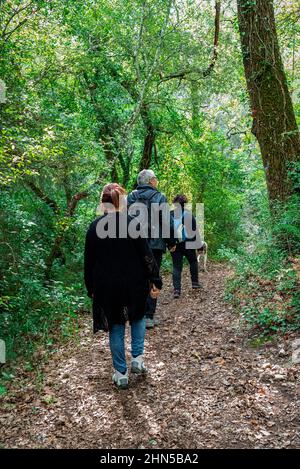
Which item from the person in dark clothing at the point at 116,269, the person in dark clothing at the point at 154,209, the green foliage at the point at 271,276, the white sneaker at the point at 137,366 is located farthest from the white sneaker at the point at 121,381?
the green foliage at the point at 271,276

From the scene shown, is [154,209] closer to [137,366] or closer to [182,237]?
[137,366]

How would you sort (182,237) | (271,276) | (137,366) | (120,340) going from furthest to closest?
1. (182,237)
2. (271,276)
3. (137,366)
4. (120,340)

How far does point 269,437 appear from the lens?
346 cm

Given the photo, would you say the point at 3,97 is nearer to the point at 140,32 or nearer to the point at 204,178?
the point at 140,32

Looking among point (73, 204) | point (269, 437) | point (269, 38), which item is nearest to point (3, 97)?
point (73, 204)

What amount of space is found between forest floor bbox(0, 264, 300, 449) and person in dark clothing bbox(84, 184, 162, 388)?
0.50 metres

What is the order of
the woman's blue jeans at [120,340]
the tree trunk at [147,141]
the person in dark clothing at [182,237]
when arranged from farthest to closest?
the tree trunk at [147,141] → the person in dark clothing at [182,237] → the woman's blue jeans at [120,340]

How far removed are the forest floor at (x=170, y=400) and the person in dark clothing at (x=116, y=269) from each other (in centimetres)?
50

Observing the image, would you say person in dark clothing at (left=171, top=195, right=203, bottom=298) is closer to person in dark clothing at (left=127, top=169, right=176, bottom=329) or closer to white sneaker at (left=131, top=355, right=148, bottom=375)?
person in dark clothing at (left=127, top=169, right=176, bottom=329)

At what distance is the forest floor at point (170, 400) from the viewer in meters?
3.57

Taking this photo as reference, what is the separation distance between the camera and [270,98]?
8.23 m

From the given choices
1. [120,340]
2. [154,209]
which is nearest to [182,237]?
[154,209]

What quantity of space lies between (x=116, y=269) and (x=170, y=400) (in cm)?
145

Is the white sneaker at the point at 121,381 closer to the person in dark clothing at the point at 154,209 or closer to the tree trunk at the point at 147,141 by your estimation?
the person in dark clothing at the point at 154,209
